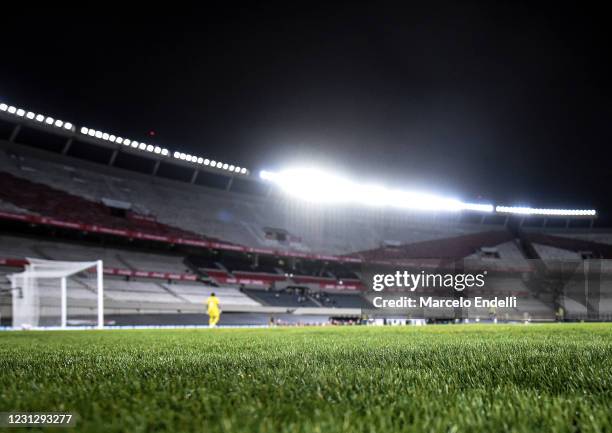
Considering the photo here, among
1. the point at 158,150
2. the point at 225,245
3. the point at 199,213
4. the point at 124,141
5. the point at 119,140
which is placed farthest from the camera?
the point at 199,213

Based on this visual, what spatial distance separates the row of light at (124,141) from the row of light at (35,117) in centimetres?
118

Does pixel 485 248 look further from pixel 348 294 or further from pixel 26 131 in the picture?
pixel 26 131

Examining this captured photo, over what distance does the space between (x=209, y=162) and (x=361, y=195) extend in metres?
16.0

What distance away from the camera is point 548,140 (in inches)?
1603

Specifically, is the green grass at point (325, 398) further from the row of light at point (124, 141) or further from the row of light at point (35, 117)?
the row of light at point (124, 141)

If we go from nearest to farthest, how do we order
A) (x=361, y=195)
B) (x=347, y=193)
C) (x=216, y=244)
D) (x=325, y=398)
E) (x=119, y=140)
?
(x=325, y=398), (x=119, y=140), (x=216, y=244), (x=347, y=193), (x=361, y=195)

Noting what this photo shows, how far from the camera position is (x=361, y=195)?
159 feet

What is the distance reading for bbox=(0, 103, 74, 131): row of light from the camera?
3026cm

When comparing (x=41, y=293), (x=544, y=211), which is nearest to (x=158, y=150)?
(x=41, y=293)

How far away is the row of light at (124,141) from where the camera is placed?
112 ft

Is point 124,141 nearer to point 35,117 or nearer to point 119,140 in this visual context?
point 119,140

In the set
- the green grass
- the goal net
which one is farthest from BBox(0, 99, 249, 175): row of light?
the green grass

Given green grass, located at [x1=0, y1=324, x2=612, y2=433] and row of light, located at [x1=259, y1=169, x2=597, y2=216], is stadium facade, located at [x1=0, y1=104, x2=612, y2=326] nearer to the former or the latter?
row of light, located at [x1=259, y1=169, x2=597, y2=216]

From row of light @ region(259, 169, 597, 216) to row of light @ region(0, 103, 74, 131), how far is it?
17.0 meters
